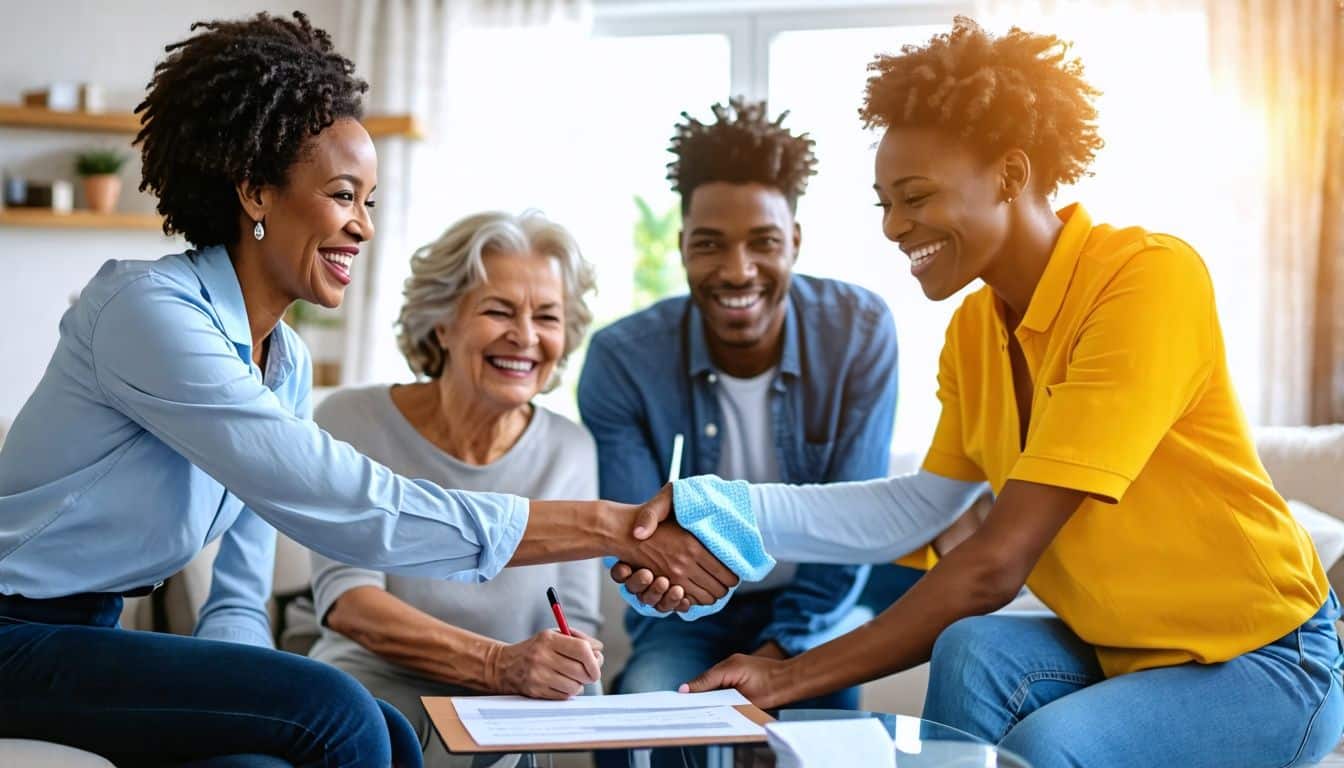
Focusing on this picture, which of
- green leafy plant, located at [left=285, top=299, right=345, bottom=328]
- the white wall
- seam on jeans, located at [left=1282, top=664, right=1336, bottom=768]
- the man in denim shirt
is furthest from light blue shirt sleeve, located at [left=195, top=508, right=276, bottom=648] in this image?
the white wall

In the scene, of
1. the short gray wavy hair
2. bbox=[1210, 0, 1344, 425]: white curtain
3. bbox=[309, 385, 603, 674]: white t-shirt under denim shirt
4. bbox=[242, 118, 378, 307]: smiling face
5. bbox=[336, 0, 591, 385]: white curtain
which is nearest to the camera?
bbox=[242, 118, 378, 307]: smiling face

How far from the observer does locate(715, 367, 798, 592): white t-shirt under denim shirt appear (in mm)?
2510

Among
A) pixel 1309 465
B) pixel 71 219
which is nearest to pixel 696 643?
pixel 1309 465

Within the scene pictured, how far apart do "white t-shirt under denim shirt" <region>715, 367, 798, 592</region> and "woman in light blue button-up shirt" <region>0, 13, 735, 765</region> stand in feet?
2.67

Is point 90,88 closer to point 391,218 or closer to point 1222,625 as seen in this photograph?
point 391,218

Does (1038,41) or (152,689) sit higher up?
(1038,41)

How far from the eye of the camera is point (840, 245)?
471 centimetres

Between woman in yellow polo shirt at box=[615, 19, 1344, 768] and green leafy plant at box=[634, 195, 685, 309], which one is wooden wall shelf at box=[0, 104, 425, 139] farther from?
woman in yellow polo shirt at box=[615, 19, 1344, 768]

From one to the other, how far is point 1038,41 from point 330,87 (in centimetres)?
97

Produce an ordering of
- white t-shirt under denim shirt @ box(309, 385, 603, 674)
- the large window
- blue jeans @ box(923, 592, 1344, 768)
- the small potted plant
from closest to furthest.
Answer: blue jeans @ box(923, 592, 1344, 768) < white t-shirt under denim shirt @ box(309, 385, 603, 674) < the large window < the small potted plant

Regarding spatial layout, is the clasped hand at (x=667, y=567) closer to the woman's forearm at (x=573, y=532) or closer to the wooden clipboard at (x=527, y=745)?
the woman's forearm at (x=573, y=532)

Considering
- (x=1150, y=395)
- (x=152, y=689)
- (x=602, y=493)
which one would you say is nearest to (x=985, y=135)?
(x=1150, y=395)

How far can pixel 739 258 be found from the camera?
8.05 ft

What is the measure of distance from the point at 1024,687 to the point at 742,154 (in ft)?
4.13
